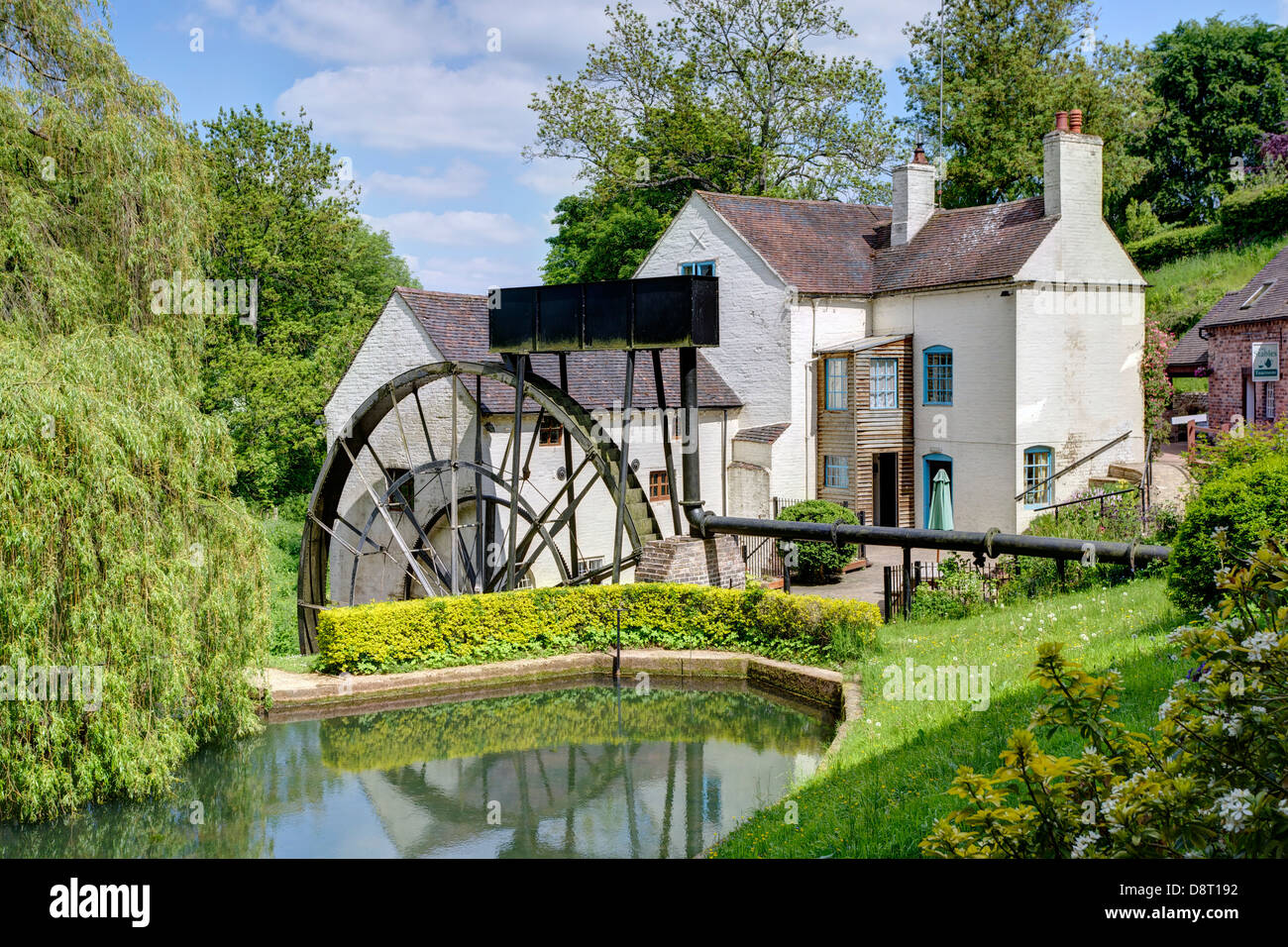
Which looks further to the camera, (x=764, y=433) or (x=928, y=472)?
(x=928, y=472)

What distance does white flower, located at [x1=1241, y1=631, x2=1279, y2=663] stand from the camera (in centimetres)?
371

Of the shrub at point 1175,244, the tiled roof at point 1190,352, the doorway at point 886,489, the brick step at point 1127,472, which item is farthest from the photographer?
the shrub at point 1175,244

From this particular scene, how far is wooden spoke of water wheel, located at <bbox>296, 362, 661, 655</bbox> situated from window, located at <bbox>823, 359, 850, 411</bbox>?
239 inches

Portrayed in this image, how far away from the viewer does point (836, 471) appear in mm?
25156

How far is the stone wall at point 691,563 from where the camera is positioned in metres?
16.8

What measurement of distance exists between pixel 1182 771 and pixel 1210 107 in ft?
154

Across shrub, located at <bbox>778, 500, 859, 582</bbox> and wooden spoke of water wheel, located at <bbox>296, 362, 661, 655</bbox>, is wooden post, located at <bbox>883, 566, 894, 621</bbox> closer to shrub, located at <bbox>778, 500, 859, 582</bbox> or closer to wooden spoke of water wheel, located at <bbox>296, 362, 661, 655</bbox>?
wooden spoke of water wheel, located at <bbox>296, 362, 661, 655</bbox>

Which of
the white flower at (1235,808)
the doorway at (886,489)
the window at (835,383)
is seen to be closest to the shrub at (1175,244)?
the doorway at (886,489)

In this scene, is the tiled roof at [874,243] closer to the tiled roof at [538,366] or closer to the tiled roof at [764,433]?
the tiled roof at [764,433]

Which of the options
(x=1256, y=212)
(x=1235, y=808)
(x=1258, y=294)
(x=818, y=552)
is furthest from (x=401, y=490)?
(x=1256, y=212)

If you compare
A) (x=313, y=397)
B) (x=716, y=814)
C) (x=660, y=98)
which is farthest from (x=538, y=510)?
(x=660, y=98)

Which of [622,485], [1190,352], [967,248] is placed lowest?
[622,485]

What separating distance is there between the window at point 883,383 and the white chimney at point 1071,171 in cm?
461

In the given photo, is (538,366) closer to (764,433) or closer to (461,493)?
(461,493)
